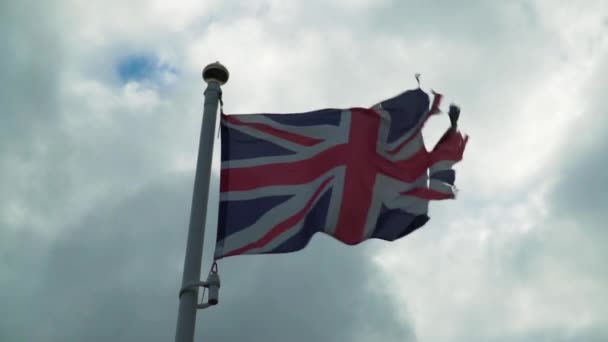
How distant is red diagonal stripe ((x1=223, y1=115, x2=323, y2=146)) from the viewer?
15.1 metres

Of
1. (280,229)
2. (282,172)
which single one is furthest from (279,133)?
(280,229)

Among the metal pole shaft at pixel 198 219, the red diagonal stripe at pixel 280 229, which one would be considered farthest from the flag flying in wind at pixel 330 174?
the metal pole shaft at pixel 198 219

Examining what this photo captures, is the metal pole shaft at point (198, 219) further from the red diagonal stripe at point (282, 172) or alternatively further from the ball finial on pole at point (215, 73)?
the red diagonal stripe at point (282, 172)

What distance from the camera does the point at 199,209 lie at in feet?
43.5

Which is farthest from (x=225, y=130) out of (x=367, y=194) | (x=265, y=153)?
(x=367, y=194)

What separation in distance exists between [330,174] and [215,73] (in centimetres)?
300

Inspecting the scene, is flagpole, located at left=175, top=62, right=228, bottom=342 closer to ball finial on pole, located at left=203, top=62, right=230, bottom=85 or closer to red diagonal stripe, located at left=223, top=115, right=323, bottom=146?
ball finial on pole, located at left=203, top=62, right=230, bottom=85

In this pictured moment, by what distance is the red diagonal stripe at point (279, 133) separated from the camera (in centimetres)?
1515

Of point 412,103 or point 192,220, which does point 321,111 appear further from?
point 192,220

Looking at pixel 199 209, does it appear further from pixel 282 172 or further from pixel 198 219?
pixel 282 172

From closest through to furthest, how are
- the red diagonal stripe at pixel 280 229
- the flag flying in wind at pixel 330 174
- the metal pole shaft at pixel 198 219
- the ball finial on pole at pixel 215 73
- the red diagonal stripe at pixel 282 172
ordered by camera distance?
the metal pole shaft at pixel 198 219
the red diagonal stripe at pixel 280 229
the flag flying in wind at pixel 330 174
the red diagonal stripe at pixel 282 172
the ball finial on pole at pixel 215 73

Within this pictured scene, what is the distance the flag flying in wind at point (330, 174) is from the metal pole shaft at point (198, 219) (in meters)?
0.61

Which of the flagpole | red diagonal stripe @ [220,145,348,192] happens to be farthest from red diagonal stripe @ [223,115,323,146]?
the flagpole

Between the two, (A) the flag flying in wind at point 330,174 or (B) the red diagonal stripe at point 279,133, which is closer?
(A) the flag flying in wind at point 330,174
